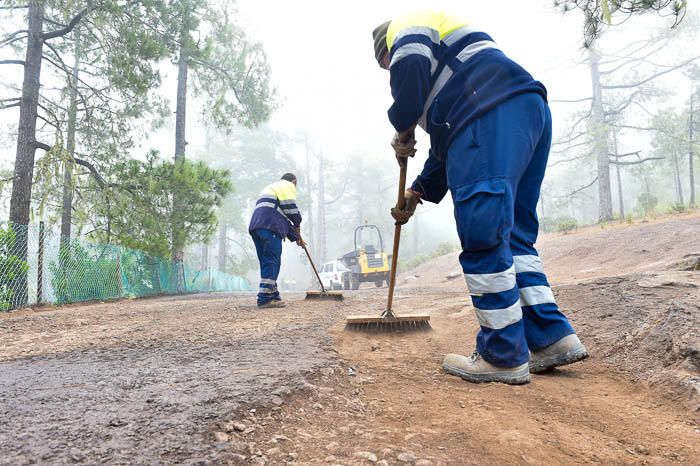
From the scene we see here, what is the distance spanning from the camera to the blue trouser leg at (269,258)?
569 centimetres

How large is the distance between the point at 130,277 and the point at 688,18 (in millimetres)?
23642

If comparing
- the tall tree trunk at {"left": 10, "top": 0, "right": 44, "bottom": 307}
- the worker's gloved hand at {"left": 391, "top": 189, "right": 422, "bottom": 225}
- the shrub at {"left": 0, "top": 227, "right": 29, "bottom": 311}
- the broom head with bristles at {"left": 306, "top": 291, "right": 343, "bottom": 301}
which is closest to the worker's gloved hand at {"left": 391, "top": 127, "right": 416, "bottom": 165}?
the worker's gloved hand at {"left": 391, "top": 189, "right": 422, "bottom": 225}

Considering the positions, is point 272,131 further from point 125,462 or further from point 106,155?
point 125,462

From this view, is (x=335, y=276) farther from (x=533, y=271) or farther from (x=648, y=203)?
(x=533, y=271)

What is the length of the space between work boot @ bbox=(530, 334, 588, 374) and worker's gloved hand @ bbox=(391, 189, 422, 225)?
1134mm

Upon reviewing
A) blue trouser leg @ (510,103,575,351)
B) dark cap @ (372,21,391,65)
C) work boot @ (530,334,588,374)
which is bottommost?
work boot @ (530,334,588,374)

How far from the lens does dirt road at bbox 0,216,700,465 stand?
1179mm

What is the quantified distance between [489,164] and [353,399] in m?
1.17

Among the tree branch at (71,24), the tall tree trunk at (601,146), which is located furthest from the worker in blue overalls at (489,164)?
the tall tree trunk at (601,146)

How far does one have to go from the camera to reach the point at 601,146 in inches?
685

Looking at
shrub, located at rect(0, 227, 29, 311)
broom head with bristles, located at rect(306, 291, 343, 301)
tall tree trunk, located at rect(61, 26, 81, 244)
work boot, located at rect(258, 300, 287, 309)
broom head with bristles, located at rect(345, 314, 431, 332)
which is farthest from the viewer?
tall tree trunk, located at rect(61, 26, 81, 244)

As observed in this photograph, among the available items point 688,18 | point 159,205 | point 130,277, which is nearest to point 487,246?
point 159,205

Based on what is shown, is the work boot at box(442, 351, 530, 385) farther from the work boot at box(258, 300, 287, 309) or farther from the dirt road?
the work boot at box(258, 300, 287, 309)

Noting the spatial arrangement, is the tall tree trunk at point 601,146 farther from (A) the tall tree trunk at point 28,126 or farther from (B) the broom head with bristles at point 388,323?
(A) the tall tree trunk at point 28,126
